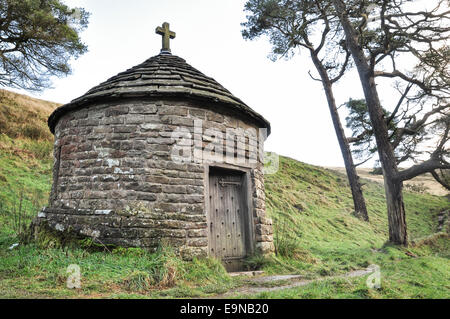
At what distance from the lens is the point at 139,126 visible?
5762 mm

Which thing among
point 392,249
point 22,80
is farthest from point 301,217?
point 22,80

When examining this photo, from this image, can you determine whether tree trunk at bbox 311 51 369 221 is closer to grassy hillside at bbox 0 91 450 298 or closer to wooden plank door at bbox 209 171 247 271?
grassy hillside at bbox 0 91 450 298

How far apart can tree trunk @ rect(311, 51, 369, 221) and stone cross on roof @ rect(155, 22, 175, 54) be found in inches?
319

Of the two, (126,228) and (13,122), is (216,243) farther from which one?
(13,122)

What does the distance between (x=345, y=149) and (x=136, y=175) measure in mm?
10387

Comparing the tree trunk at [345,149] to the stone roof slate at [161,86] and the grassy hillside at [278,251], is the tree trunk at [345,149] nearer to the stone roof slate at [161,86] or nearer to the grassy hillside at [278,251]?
the grassy hillside at [278,251]

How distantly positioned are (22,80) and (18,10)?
3.13m

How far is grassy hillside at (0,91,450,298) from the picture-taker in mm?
3934

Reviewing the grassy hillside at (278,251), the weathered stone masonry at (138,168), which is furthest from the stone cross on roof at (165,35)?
the grassy hillside at (278,251)

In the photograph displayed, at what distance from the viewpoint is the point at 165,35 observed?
8.28 m

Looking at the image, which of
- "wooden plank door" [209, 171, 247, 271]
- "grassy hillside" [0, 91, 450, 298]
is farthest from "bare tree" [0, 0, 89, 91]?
"wooden plank door" [209, 171, 247, 271]

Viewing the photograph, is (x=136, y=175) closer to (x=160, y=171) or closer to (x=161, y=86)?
(x=160, y=171)

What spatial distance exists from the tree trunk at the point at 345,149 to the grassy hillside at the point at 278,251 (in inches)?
26.8

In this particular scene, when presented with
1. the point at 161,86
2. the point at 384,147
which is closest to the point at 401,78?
the point at 384,147
